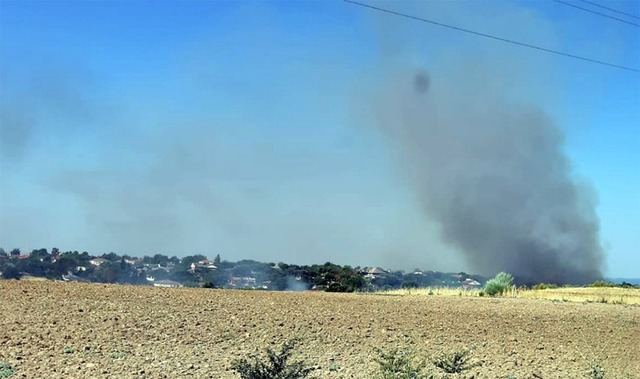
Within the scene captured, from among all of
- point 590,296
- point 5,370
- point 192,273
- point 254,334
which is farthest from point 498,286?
point 5,370

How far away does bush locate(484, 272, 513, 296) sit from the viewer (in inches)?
1780

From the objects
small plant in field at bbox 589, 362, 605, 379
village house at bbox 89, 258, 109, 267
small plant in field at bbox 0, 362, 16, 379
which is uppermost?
village house at bbox 89, 258, 109, 267

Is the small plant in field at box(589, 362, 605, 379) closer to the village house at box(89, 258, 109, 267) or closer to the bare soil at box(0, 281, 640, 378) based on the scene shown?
the bare soil at box(0, 281, 640, 378)

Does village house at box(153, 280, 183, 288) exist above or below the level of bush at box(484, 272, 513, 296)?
below

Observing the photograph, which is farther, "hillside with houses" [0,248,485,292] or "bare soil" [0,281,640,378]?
"hillside with houses" [0,248,485,292]

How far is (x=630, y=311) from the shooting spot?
33.0m

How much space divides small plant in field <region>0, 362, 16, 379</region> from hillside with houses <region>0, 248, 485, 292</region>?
22091 mm

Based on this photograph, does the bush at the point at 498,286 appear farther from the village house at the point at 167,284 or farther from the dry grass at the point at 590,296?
the village house at the point at 167,284

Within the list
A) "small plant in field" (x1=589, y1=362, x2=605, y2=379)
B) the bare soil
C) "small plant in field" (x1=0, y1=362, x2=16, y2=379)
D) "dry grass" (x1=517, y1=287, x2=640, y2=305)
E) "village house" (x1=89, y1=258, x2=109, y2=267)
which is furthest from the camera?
"village house" (x1=89, y1=258, x2=109, y2=267)

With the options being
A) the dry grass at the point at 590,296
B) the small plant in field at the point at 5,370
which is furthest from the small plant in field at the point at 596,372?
the dry grass at the point at 590,296

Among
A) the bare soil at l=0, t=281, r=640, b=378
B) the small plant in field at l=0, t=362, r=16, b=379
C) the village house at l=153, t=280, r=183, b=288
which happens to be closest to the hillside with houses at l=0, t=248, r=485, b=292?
the village house at l=153, t=280, r=183, b=288

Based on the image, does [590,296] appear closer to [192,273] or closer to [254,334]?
[192,273]

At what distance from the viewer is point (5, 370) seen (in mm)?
12547

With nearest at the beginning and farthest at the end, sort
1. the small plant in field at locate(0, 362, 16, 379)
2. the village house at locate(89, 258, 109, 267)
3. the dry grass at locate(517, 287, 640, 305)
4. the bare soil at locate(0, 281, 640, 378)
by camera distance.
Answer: the small plant in field at locate(0, 362, 16, 379) → the bare soil at locate(0, 281, 640, 378) → the dry grass at locate(517, 287, 640, 305) → the village house at locate(89, 258, 109, 267)
